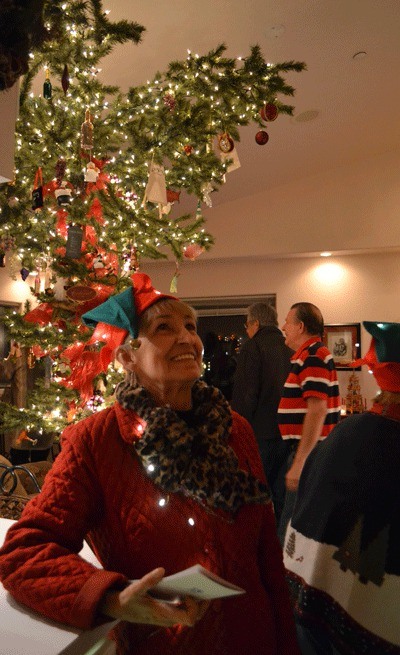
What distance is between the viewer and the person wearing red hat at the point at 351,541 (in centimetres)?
105

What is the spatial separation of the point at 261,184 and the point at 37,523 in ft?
17.7

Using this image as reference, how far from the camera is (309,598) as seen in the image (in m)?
1.15

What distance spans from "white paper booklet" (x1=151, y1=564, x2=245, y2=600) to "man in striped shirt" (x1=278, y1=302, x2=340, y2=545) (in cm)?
184

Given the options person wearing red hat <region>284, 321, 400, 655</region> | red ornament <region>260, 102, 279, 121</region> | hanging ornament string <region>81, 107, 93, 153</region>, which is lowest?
person wearing red hat <region>284, 321, 400, 655</region>

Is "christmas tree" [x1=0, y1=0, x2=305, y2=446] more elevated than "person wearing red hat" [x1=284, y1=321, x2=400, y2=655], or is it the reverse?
"christmas tree" [x1=0, y1=0, x2=305, y2=446]

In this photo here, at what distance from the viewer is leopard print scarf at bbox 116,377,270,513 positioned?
991mm

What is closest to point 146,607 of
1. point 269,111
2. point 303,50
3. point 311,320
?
point 311,320

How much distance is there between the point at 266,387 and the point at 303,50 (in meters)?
2.28

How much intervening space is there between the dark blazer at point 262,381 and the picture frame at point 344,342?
2944mm

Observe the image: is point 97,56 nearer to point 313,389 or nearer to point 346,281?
point 313,389

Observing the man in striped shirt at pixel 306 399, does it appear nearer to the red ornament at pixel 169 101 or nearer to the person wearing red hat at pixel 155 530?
the red ornament at pixel 169 101

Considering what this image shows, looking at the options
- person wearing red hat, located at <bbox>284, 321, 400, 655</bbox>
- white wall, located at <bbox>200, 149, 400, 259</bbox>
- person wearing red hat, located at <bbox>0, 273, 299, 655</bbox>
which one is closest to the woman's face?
person wearing red hat, located at <bbox>0, 273, 299, 655</bbox>

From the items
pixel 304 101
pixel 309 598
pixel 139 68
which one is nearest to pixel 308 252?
pixel 304 101

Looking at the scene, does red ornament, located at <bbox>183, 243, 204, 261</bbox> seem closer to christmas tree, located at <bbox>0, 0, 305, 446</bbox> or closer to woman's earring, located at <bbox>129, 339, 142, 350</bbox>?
christmas tree, located at <bbox>0, 0, 305, 446</bbox>
